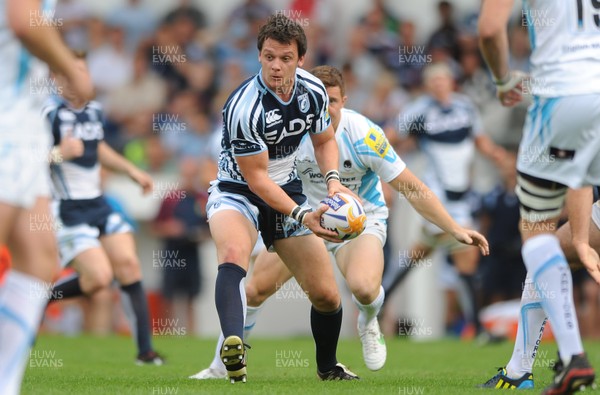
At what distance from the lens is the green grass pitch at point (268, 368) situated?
6605 mm

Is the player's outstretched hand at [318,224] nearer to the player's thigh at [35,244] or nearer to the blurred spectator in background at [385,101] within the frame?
the player's thigh at [35,244]

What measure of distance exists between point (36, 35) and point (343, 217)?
260cm

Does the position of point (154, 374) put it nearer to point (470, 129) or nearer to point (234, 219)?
point (234, 219)

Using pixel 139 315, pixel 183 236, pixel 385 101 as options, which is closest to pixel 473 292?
pixel 385 101

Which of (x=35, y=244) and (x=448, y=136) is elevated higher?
(x=448, y=136)

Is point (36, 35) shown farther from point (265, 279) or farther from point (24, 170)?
point (265, 279)

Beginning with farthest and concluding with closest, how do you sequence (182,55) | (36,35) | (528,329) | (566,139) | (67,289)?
(182,55), (67,289), (528,329), (566,139), (36,35)

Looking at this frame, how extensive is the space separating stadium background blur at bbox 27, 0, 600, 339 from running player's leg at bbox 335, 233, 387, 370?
223 inches

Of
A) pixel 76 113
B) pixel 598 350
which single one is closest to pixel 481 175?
pixel 598 350

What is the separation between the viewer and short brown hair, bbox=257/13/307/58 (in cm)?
654

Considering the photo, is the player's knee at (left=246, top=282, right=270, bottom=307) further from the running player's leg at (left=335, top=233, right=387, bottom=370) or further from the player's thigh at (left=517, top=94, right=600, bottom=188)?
the player's thigh at (left=517, top=94, right=600, bottom=188)

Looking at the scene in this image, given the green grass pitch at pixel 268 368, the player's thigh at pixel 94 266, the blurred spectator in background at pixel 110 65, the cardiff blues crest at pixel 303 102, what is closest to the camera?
the green grass pitch at pixel 268 368

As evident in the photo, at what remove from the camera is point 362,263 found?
773cm

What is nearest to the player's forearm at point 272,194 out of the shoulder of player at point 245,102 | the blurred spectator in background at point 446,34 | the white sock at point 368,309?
the shoulder of player at point 245,102
